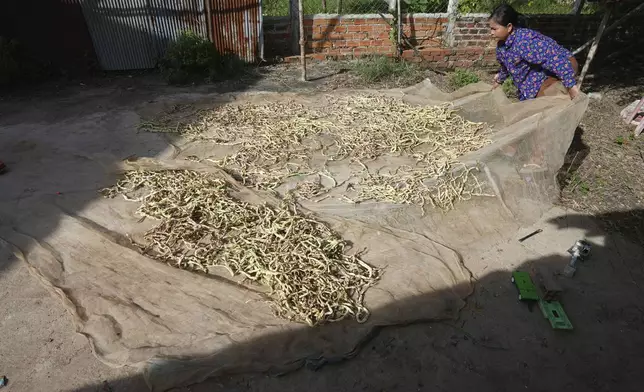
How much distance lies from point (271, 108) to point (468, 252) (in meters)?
3.18

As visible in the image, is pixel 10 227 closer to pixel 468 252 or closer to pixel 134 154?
pixel 134 154

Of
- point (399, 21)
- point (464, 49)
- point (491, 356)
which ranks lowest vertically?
point (491, 356)

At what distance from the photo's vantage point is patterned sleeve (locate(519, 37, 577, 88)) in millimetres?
3400

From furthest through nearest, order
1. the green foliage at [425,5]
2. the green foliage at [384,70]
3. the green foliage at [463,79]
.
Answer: the green foliage at [425,5], the green foliage at [384,70], the green foliage at [463,79]

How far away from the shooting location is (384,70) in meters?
6.15

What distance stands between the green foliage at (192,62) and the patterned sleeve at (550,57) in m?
4.57

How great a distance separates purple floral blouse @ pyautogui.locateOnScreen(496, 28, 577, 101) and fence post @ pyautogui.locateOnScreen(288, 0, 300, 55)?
12.8 feet

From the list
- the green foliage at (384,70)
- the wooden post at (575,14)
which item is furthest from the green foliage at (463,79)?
the wooden post at (575,14)

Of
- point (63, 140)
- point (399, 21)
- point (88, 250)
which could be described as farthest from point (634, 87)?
point (63, 140)

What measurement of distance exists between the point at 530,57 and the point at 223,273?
3.49m

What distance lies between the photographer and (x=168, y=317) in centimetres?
223

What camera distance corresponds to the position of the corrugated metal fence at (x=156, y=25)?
602 centimetres

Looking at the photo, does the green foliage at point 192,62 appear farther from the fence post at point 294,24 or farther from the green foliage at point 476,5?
the green foliage at point 476,5

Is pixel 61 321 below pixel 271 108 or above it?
below
